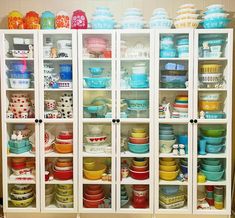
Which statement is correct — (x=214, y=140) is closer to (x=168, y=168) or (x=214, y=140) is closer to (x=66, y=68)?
(x=168, y=168)

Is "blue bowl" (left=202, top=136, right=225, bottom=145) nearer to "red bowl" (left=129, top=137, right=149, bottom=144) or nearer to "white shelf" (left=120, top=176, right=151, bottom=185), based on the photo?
"red bowl" (left=129, top=137, right=149, bottom=144)

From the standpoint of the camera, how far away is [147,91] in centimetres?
250

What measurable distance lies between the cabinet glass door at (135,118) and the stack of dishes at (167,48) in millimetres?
114


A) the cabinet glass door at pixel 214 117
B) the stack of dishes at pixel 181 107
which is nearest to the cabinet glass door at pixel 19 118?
the stack of dishes at pixel 181 107

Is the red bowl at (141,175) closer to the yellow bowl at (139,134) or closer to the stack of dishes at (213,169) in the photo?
the yellow bowl at (139,134)

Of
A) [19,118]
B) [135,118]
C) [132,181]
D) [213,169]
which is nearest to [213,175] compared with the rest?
[213,169]

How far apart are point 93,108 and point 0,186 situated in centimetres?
132

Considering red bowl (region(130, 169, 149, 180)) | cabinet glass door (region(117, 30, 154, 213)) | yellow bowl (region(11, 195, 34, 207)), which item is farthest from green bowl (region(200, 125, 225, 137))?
yellow bowl (region(11, 195, 34, 207))

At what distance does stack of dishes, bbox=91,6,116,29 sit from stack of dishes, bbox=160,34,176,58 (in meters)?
0.48

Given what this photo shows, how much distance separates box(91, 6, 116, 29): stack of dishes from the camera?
2424 millimetres

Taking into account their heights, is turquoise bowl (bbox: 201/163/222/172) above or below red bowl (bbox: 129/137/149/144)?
below

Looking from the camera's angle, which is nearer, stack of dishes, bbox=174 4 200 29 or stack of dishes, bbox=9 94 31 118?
stack of dishes, bbox=174 4 200 29

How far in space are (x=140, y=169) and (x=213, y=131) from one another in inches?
28.7

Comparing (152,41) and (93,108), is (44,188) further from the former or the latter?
(152,41)
